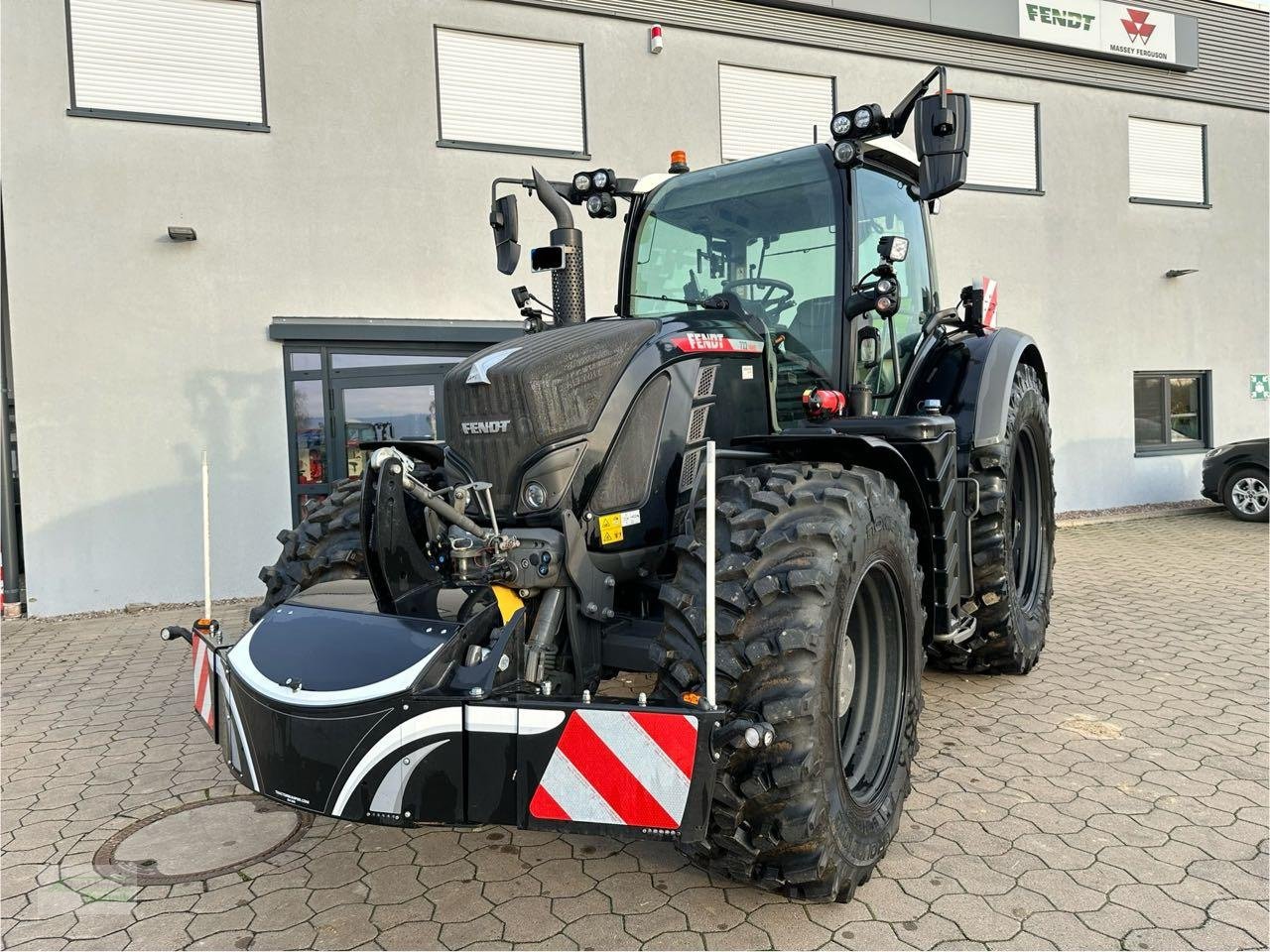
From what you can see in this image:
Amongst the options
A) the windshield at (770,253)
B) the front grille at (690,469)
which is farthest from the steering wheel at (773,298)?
the front grille at (690,469)

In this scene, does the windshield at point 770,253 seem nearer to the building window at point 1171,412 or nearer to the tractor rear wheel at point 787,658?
the tractor rear wheel at point 787,658

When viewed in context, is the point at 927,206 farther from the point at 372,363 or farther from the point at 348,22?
the point at 348,22

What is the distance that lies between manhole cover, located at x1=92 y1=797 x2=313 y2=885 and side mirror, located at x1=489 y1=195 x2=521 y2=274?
252 centimetres

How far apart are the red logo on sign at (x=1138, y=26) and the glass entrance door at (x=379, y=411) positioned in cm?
1039

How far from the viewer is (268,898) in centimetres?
286

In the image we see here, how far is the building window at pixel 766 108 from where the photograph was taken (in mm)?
9875

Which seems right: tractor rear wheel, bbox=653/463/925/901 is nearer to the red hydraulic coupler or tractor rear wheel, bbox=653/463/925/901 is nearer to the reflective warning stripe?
the red hydraulic coupler

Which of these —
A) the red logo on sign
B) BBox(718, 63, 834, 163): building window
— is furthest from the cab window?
the red logo on sign

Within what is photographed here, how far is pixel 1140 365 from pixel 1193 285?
159 centimetres

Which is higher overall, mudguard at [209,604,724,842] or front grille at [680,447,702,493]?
front grille at [680,447,702,493]

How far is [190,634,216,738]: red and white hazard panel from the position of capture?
2762 mm

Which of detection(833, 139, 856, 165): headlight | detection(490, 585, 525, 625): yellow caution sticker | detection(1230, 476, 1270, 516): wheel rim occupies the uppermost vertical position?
detection(833, 139, 856, 165): headlight

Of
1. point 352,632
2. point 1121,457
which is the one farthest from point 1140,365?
point 352,632

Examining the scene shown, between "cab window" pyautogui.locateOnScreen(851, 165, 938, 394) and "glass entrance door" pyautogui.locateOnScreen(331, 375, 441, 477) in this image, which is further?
A: "glass entrance door" pyautogui.locateOnScreen(331, 375, 441, 477)
